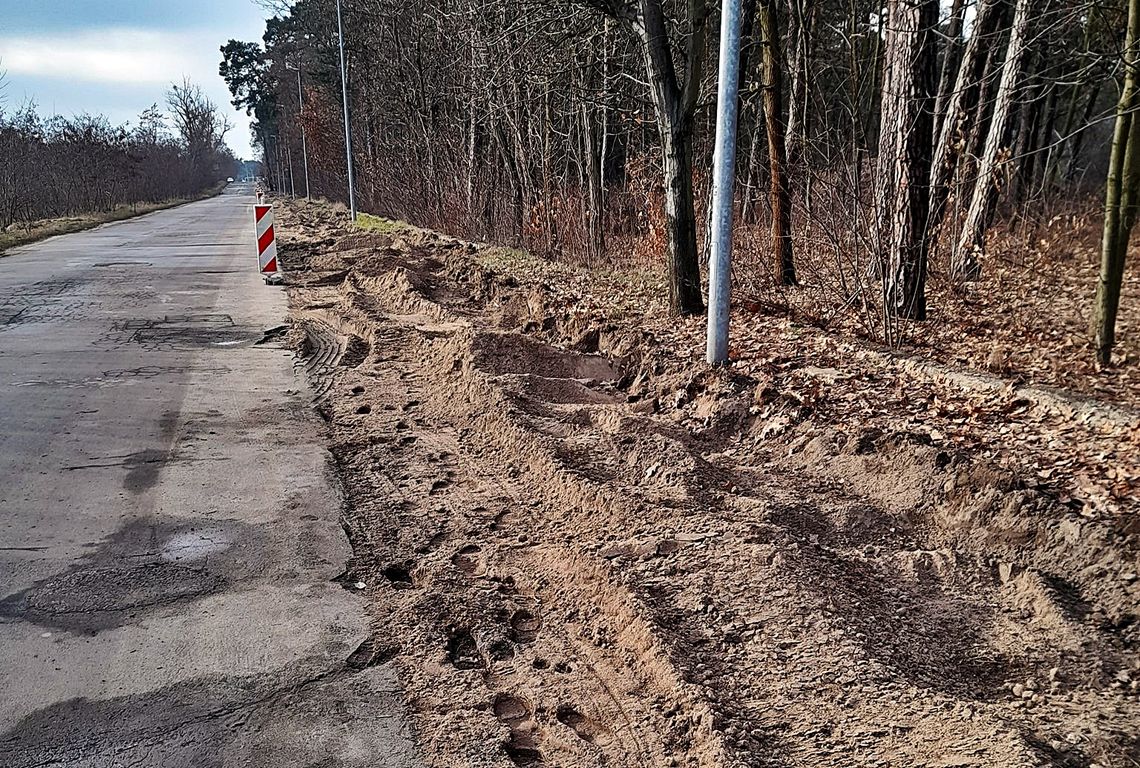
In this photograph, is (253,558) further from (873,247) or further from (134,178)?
(134,178)

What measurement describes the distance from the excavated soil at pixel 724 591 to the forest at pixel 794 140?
9.99ft

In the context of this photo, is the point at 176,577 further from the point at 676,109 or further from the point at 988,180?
the point at 988,180

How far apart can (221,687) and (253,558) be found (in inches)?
50.0

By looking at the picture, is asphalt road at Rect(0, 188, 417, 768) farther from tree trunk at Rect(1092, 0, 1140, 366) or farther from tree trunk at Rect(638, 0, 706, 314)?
tree trunk at Rect(1092, 0, 1140, 366)

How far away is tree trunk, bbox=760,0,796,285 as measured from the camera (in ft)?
34.7

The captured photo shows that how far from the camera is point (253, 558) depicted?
15.1 ft

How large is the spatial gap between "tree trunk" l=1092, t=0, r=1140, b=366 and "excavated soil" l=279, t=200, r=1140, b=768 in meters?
2.66

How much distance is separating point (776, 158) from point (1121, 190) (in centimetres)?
501

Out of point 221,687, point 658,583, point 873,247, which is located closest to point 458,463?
point 658,583

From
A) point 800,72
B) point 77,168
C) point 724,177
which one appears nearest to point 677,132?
point 724,177

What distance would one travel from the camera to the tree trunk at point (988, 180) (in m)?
10.7

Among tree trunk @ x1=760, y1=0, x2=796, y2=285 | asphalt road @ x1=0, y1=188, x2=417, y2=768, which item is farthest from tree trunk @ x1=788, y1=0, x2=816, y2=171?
asphalt road @ x1=0, y1=188, x2=417, y2=768

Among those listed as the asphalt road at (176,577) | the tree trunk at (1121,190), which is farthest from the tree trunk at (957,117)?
the asphalt road at (176,577)

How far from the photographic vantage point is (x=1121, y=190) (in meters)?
6.18
